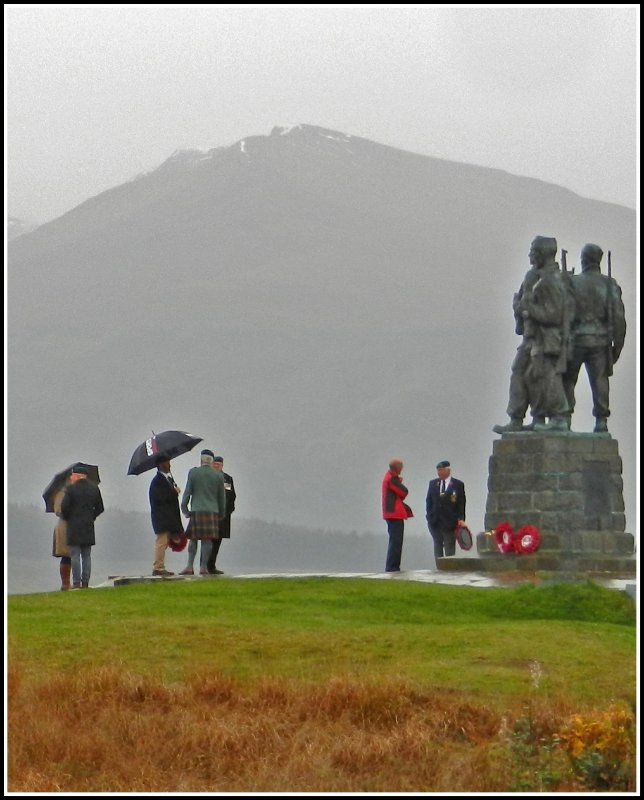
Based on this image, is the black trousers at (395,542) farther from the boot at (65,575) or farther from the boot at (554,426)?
the boot at (65,575)

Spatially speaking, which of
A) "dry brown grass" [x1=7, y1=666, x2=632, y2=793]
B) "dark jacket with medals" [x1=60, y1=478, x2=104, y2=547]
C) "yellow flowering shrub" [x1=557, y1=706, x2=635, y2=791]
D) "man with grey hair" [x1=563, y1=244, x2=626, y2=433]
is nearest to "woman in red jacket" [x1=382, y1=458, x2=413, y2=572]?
"man with grey hair" [x1=563, y1=244, x2=626, y2=433]

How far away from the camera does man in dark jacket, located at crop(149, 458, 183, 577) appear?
24.1 m

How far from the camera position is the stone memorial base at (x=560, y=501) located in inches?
1044

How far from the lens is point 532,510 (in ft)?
89.7

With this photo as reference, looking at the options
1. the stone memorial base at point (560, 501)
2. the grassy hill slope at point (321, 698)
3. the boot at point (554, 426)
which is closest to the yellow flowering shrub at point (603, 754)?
the grassy hill slope at point (321, 698)

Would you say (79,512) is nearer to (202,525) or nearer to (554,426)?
(202,525)

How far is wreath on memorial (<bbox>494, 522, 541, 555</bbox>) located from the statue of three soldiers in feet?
6.79

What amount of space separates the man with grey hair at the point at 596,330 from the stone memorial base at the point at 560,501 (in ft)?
3.51

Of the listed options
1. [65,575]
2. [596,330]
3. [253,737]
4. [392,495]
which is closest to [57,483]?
[65,575]

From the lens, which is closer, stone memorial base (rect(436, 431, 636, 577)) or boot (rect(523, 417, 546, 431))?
stone memorial base (rect(436, 431, 636, 577))

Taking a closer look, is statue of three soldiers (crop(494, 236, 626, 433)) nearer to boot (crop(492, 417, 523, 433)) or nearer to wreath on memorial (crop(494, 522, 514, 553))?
boot (crop(492, 417, 523, 433))

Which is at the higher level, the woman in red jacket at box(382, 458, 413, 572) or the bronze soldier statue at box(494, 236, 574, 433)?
the bronze soldier statue at box(494, 236, 574, 433)

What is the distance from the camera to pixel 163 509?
2416 cm

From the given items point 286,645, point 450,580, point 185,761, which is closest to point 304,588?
point 450,580
